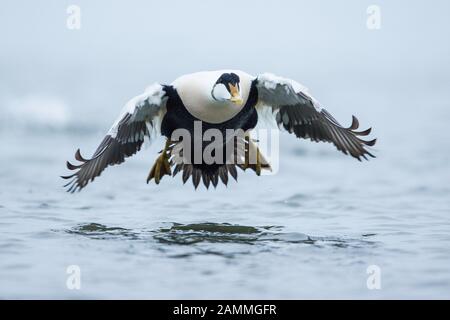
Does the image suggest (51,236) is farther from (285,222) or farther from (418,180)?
(418,180)

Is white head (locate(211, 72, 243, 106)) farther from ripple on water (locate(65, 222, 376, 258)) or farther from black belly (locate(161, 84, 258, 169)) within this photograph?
ripple on water (locate(65, 222, 376, 258))

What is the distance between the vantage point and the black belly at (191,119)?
12.4 meters

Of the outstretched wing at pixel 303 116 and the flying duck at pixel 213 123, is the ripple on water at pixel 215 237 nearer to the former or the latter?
the flying duck at pixel 213 123

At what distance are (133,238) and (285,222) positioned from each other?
7.38 ft

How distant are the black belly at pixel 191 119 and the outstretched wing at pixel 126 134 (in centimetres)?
9

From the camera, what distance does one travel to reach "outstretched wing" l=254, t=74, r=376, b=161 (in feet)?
40.3

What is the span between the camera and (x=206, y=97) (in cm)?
1215

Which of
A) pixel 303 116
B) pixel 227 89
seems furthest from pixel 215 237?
pixel 303 116

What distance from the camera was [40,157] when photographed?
64.7 ft

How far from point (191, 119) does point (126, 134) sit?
0.76m

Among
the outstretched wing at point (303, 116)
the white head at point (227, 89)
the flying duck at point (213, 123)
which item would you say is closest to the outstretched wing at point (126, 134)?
the flying duck at point (213, 123)

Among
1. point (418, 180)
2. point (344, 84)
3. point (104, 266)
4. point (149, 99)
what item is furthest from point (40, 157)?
point (344, 84)

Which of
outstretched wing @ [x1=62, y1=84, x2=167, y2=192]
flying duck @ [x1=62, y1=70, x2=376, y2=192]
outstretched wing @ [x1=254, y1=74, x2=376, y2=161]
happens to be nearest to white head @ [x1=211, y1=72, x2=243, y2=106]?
flying duck @ [x1=62, y1=70, x2=376, y2=192]

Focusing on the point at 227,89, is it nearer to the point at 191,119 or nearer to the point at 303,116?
the point at 191,119
